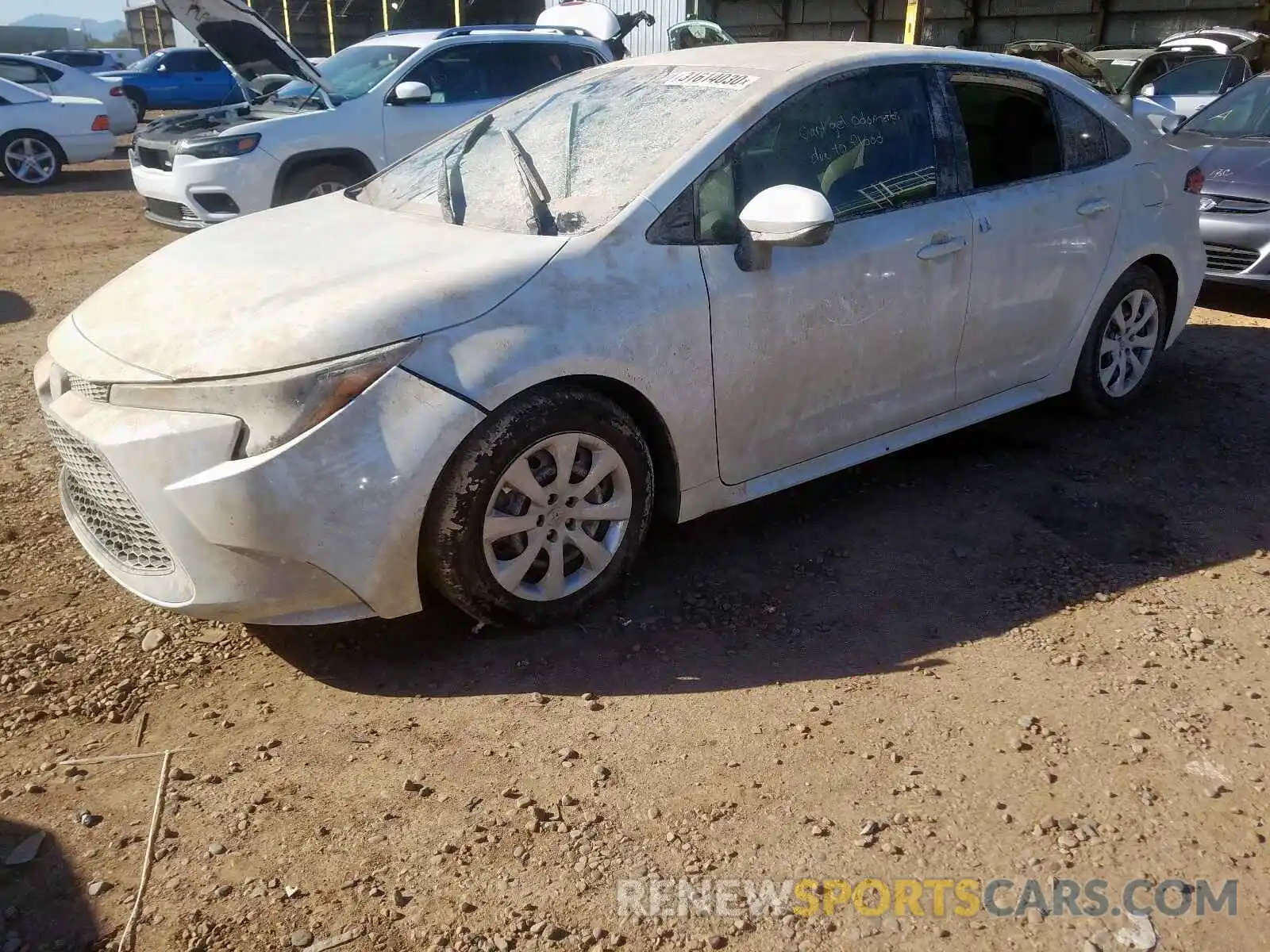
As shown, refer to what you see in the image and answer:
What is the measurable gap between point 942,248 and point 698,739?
2065mm

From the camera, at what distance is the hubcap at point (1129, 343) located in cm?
482

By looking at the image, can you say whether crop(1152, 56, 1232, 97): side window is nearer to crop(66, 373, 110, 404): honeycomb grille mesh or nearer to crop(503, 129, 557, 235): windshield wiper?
crop(503, 129, 557, 235): windshield wiper

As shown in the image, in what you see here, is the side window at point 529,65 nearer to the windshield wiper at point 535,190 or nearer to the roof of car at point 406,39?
the roof of car at point 406,39

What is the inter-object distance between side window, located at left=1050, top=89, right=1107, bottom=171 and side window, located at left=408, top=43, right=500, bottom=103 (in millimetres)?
5746

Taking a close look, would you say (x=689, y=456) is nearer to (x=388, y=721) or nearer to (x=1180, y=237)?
(x=388, y=721)

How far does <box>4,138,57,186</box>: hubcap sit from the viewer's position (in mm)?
13125

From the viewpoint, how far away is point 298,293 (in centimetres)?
298

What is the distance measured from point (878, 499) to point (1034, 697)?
4.51ft

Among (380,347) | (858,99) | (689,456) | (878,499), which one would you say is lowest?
(878,499)

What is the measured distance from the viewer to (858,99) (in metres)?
3.79

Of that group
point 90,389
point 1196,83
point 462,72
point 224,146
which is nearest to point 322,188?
point 224,146

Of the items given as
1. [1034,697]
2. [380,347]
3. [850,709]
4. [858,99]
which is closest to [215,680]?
[380,347]

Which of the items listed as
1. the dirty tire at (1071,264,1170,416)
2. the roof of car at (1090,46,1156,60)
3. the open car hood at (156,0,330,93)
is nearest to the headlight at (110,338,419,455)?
the dirty tire at (1071,264,1170,416)

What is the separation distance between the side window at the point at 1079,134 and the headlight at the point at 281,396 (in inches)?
124
